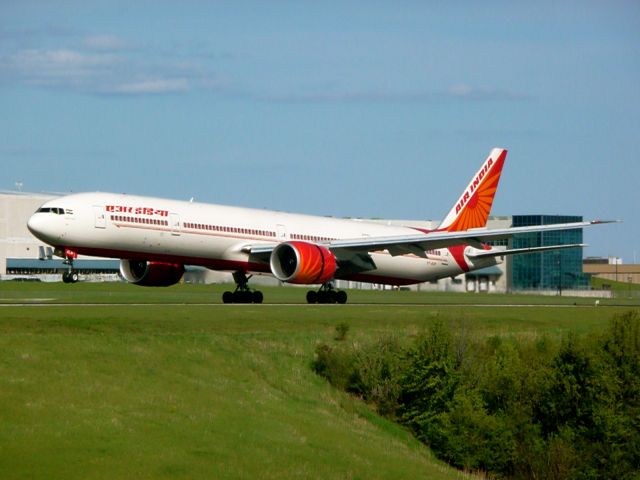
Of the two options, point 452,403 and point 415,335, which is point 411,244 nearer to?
point 415,335

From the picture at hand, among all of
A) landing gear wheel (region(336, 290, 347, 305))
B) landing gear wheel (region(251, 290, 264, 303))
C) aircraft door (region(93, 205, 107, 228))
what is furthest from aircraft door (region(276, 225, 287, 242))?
aircraft door (region(93, 205, 107, 228))

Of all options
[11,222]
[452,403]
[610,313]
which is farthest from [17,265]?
[452,403]

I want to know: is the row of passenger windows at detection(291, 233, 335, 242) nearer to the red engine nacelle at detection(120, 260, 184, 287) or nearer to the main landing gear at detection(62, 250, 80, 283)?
the red engine nacelle at detection(120, 260, 184, 287)

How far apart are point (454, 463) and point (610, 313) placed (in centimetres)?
2151

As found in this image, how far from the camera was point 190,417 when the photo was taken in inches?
1133

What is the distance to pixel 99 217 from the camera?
49719 mm

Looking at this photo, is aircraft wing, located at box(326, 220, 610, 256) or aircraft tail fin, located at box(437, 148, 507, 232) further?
aircraft tail fin, located at box(437, 148, 507, 232)

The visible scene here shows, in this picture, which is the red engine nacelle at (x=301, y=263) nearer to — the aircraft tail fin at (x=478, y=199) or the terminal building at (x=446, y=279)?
the aircraft tail fin at (x=478, y=199)

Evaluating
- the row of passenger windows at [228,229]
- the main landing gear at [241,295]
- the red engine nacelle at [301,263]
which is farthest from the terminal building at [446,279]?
the red engine nacelle at [301,263]

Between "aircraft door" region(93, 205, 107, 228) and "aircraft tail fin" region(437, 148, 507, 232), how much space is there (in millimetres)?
23364

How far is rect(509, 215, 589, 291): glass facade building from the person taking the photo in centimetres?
Result: 13200

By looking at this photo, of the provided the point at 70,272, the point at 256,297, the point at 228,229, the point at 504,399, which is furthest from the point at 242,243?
the point at 504,399

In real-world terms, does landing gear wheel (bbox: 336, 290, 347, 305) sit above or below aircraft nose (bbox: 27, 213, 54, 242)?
below

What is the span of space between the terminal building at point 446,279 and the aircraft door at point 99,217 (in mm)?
21059
